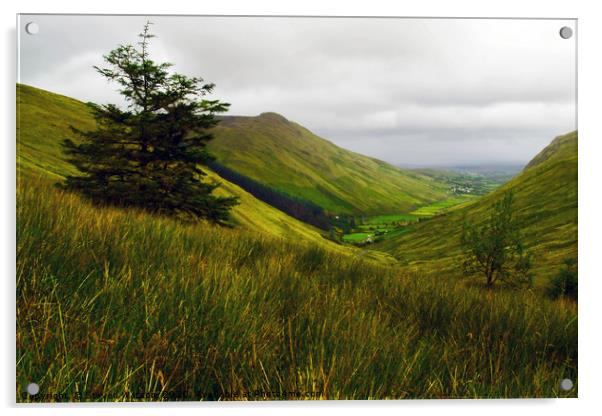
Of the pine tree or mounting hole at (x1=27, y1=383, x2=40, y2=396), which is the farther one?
the pine tree

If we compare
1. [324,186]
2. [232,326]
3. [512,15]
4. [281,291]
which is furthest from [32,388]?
[512,15]

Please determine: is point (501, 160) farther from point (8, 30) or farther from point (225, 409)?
point (8, 30)

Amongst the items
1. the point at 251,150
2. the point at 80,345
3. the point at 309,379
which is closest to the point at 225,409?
the point at 309,379

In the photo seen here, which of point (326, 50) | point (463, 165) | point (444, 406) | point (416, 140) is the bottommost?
point (444, 406)

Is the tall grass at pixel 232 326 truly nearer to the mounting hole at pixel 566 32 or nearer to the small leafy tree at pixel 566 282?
the small leafy tree at pixel 566 282

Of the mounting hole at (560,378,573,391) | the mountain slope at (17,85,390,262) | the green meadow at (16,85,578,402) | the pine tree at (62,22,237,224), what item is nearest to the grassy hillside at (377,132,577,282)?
the green meadow at (16,85,578,402)

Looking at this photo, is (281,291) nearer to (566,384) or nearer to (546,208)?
(566,384)

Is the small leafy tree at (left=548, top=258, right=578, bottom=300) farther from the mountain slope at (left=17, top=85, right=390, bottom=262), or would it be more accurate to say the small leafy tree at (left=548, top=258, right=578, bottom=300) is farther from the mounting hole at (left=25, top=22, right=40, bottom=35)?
the mounting hole at (left=25, top=22, right=40, bottom=35)
